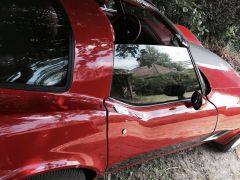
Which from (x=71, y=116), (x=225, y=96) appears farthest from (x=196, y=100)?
(x=71, y=116)

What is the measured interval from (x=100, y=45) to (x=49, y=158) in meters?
0.81

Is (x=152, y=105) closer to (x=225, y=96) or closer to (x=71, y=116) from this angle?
(x=71, y=116)

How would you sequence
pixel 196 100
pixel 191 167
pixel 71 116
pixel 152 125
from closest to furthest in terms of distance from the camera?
1. pixel 71 116
2. pixel 152 125
3. pixel 196 100
4. pixel 191 167

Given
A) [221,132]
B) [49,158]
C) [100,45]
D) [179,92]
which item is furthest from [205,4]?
[49,158]

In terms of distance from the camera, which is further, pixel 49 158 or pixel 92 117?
pixel 92 117

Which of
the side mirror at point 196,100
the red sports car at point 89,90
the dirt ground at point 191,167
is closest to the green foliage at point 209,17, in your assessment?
the dirt ground at point 191,167

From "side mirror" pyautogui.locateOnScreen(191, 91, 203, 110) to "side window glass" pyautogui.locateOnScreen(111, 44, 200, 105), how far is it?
→ 0.33 feet

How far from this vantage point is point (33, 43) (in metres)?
2.24

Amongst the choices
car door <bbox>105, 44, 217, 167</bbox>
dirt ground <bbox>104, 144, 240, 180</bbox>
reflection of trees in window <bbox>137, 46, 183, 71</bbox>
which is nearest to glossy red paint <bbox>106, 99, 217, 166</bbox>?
car door <bbox>105, 44, 217, 167</bbox>

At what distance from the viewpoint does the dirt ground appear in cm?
358

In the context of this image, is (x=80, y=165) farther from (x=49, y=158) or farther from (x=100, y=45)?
(x=100, y=45)

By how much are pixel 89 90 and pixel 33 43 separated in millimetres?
454

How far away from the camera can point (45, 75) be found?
7.22 ft

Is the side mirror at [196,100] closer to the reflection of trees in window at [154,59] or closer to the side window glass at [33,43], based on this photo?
the reflection of trees in window at [154,59]
